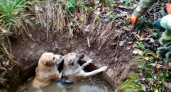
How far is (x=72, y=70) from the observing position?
4.61 metres

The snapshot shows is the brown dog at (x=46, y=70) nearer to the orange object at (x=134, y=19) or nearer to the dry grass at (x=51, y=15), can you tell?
the dry grass at (x=51, y=15)

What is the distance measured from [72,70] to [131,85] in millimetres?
1533

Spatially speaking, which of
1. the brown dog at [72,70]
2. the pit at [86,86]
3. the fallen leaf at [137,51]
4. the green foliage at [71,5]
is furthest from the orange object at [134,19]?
the green foliage at [71,5]

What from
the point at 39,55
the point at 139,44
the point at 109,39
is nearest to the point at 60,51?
the point at 39,55

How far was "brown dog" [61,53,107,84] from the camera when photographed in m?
4.49

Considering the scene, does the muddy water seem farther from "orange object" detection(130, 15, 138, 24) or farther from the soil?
"orange object" detection(130, 15, 138, 24)

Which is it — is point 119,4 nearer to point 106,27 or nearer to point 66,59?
point 106,27

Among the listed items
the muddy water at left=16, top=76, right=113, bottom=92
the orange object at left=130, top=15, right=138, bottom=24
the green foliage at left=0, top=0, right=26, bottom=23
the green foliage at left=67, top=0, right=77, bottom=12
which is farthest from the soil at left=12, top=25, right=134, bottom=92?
the green foliage at left=67, top=0, right=77, bottom=12

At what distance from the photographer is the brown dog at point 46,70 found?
4.28m

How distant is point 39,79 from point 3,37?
4.34 feet

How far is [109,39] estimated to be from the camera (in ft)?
15.7

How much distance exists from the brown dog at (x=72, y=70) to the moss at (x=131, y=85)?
0.69 meters

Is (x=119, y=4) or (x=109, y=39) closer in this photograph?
(x=109, y=39)

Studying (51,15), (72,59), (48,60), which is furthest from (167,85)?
(51,15)
